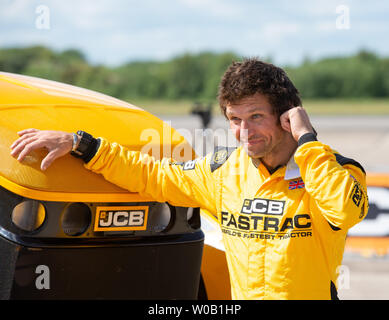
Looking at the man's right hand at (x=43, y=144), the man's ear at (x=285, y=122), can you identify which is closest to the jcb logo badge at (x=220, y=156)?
the man's ear at (x=285, y=122)

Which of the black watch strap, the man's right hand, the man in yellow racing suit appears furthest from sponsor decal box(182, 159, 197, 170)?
the man's right hand

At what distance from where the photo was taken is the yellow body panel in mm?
2469

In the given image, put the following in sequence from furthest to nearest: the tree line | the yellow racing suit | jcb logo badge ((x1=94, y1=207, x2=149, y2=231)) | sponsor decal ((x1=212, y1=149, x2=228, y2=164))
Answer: the tree line → sponsor decal ((x1=212, y1=149, x2=228, y2=164)) → jcb logo badge ((x1=94, y1=207, x2=149, y2=231)) → the yellow racing suit

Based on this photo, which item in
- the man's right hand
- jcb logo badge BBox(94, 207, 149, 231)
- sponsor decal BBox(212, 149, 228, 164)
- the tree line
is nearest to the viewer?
the man's right hand

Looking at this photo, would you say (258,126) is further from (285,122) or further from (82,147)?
(82,147)

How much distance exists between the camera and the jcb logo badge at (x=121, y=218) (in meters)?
2.58

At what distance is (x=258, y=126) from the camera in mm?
2582

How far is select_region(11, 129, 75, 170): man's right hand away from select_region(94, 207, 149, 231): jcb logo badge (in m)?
0.30

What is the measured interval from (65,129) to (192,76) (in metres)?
65.2

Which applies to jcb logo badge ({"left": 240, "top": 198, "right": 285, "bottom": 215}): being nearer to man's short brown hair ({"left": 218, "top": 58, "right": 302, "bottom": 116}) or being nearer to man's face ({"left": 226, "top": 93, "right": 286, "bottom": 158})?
man's face ({"left": 226, "top": 93, "right": 286, "bottom": 158})

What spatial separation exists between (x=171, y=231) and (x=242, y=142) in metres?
0.56

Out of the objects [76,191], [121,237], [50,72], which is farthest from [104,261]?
[50,72]

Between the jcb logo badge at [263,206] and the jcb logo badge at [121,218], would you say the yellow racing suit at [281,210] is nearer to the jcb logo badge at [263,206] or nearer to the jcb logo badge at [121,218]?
the jcb logo badge at [263,206]
